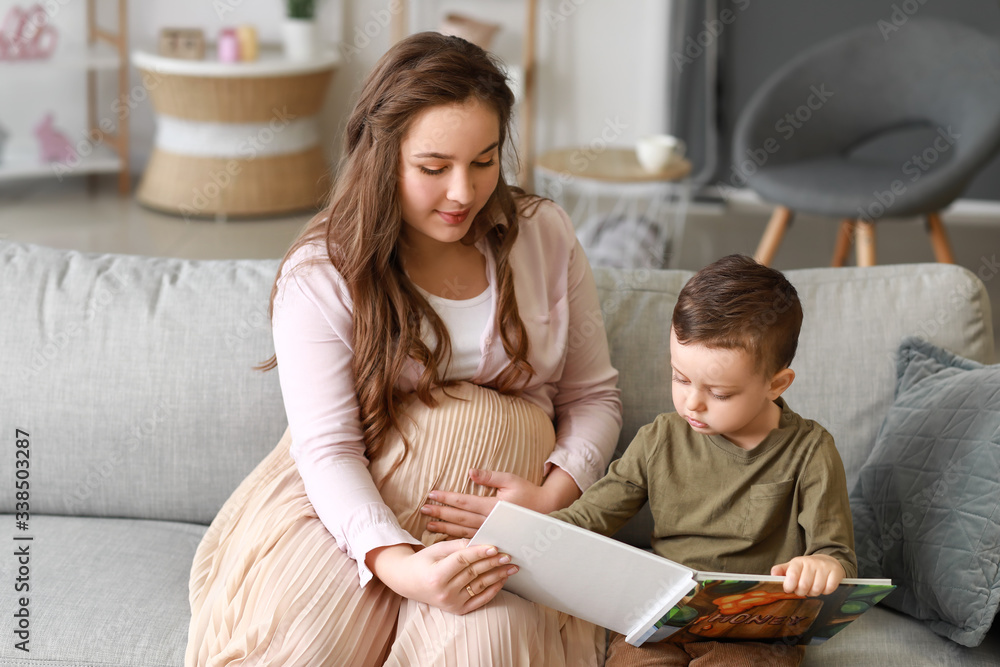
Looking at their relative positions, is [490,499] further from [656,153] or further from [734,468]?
[656,153]

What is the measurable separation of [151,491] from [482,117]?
2.52ft

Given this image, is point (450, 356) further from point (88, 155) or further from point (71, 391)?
point (88, 155)

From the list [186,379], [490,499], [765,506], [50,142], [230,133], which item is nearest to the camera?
[765,506]

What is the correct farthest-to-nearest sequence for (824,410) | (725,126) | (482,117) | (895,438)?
(725,126) < (824,410) < (895,438) < (482,117)

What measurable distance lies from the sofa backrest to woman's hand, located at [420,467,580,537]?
209 millimetres

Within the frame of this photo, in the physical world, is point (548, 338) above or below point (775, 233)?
above

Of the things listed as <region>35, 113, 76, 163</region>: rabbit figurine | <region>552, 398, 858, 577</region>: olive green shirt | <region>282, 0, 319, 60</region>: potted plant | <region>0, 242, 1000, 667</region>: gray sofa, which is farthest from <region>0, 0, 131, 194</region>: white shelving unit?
<region>552, 398, 858, 577</region>: olive green shirt

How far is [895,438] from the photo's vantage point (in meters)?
1.33

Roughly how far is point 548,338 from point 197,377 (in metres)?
0.54

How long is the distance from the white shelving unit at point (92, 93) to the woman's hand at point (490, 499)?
3473 mm

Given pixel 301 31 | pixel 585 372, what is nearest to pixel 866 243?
pixel 585 372

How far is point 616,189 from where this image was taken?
181 inches

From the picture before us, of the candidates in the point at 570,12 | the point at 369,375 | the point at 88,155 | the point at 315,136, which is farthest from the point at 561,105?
the point at 369,375

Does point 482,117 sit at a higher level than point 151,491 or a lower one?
higher
